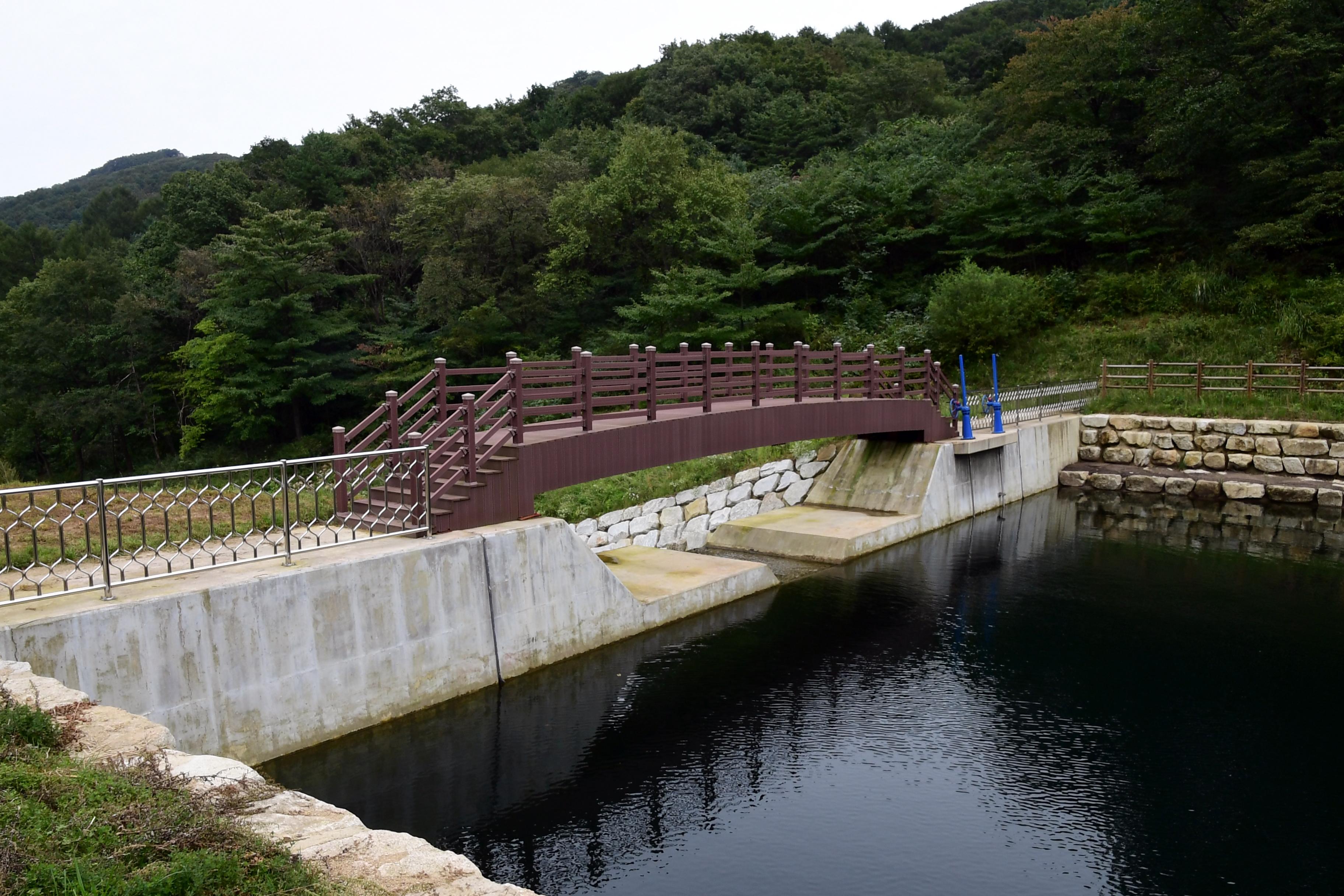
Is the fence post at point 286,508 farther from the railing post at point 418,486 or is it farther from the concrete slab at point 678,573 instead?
the concrete slab at point 678,573

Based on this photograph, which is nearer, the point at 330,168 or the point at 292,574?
the point at 292,574

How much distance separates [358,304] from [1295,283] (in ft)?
110

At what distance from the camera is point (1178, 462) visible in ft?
84.3

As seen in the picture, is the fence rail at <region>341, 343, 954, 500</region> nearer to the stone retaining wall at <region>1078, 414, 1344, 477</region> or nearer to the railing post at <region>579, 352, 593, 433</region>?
the railing post at <region>579, 352, 593, 433</region>

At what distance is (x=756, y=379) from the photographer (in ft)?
56.5

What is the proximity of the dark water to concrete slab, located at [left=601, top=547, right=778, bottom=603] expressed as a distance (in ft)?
1.59

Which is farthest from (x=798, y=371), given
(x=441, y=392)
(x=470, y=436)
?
(x=470, y=436)

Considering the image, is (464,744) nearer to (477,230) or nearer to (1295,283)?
(477,230)

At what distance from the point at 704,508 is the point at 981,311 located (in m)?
15.9

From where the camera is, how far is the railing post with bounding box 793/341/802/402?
59.0ft

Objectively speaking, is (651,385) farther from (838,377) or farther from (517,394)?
(838,377)

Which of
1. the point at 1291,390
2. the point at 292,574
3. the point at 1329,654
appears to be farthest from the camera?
the point at 1291,390

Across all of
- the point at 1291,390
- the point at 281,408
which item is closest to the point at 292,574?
the point at 1291,390

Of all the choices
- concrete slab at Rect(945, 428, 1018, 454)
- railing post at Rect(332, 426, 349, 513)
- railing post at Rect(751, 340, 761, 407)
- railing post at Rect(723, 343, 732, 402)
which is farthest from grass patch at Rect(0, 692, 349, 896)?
A: concrete slab at Rect(945, 428, 1018, 454)
